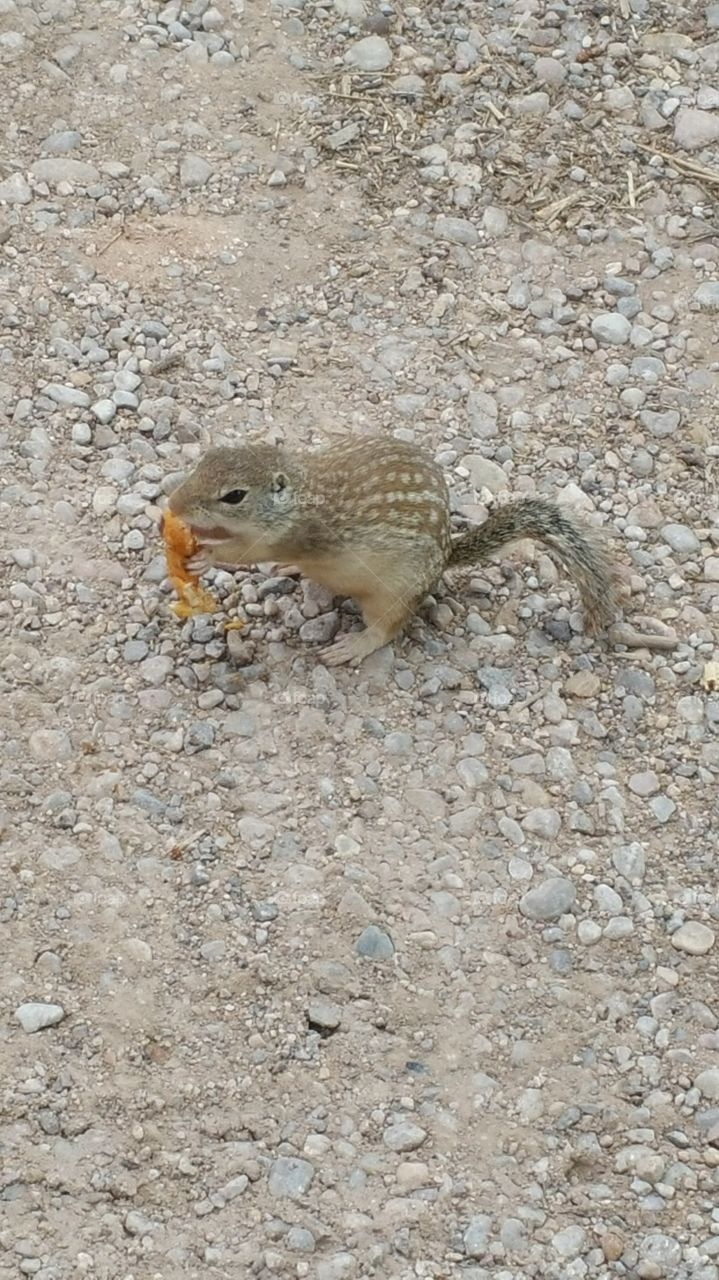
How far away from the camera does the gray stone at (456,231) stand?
683 centimetres

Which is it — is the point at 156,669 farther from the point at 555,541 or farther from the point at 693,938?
the point at 693,938

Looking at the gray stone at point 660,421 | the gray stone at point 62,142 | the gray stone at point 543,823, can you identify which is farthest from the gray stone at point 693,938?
the gray stone at point 62,142

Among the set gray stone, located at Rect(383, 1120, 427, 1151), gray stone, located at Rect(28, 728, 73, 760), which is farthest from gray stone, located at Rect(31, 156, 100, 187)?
gray stone, located at Rect(383, 1120, 427, 1151)

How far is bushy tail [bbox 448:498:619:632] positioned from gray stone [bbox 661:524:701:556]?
1.54ft

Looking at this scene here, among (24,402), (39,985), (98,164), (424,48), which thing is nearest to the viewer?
(39,985)

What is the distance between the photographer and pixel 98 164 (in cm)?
692

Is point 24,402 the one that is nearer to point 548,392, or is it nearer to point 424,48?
point 548,392

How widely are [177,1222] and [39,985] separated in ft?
2.39

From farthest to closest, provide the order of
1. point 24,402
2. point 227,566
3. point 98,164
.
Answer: point 98,164 → point 24,402 → point 227,566

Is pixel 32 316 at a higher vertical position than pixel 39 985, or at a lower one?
higher

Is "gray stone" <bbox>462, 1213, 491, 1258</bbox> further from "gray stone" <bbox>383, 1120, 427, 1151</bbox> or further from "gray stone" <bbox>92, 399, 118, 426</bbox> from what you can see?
"gray stone" <bbox>92, 399, 118, 426</bbox>

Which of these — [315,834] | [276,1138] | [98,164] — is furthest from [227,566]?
[98,164]

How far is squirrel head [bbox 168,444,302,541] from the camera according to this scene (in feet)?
17.1

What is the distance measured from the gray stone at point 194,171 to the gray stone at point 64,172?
1.05ft
